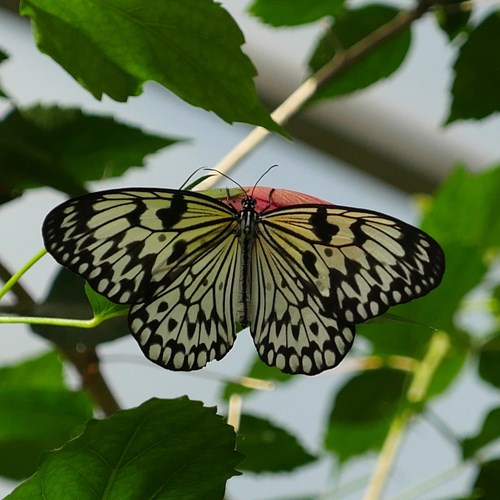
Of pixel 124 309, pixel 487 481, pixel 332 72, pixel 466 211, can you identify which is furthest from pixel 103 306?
pixel 466 211

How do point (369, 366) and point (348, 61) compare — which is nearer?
point (348, 61)

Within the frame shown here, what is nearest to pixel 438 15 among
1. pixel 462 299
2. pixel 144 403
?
pixel 462 299

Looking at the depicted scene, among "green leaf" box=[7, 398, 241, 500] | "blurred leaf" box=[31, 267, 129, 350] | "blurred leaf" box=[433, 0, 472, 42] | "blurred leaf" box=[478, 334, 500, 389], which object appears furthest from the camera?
"blurred leaf" box=[478, 334, 500, 389]

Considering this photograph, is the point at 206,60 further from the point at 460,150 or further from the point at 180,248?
the point at 460,150

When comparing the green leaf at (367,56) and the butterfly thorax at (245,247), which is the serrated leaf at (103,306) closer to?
the butterfly thorax at (245,247)

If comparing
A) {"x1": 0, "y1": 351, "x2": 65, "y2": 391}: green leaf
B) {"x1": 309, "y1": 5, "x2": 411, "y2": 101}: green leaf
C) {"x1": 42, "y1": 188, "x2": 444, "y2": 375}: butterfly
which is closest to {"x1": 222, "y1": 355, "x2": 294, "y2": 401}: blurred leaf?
{"x1": 0, "y1": 351, "x2": 65, "y2": 391}: green leaf

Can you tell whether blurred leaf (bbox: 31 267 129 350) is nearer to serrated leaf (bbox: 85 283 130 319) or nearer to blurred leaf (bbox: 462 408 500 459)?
serrated leaf (bbox: 85 283 130 319)

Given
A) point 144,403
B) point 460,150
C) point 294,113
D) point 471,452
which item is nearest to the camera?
point 144,403

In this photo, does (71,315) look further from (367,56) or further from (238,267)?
(367,56)
